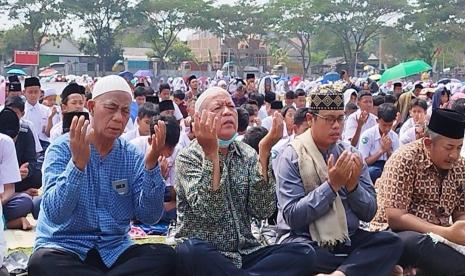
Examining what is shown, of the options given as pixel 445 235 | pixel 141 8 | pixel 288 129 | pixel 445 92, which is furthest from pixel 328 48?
pixel 445 235

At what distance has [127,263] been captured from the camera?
3.83 meters

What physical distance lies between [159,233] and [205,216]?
1.89 m

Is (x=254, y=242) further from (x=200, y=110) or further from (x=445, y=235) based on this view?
(x=445, y=235)

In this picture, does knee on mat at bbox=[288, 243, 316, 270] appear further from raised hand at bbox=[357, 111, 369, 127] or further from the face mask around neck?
raised hand at bbox=[357, 111, 369, 127]

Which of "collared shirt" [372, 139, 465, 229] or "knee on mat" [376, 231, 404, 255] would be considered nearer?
"knee on mat" [376, 231, 404, 255]

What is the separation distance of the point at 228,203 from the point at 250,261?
409 millimetres

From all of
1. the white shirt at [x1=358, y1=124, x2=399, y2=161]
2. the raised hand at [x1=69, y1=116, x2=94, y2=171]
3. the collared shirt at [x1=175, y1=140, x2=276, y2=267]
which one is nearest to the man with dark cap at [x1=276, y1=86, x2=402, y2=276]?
the collared shirt at [x1=175, y1=140, x2=276, y2=267]

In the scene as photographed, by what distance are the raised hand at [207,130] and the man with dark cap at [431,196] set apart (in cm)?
159

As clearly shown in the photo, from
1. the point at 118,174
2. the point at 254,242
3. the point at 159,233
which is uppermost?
the point at 118,174

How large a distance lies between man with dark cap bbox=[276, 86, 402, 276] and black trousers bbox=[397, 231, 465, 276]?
21cm

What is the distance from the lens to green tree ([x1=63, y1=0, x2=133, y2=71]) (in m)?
44.7

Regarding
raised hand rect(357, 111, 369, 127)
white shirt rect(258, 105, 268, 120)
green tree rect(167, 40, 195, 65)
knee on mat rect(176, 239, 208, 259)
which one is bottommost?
knee on mat rect(176, 239, 208, 259)

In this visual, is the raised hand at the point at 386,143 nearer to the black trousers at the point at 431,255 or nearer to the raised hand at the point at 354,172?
the black trousers at the point at 431,255

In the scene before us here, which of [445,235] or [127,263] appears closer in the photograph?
[127,263]
